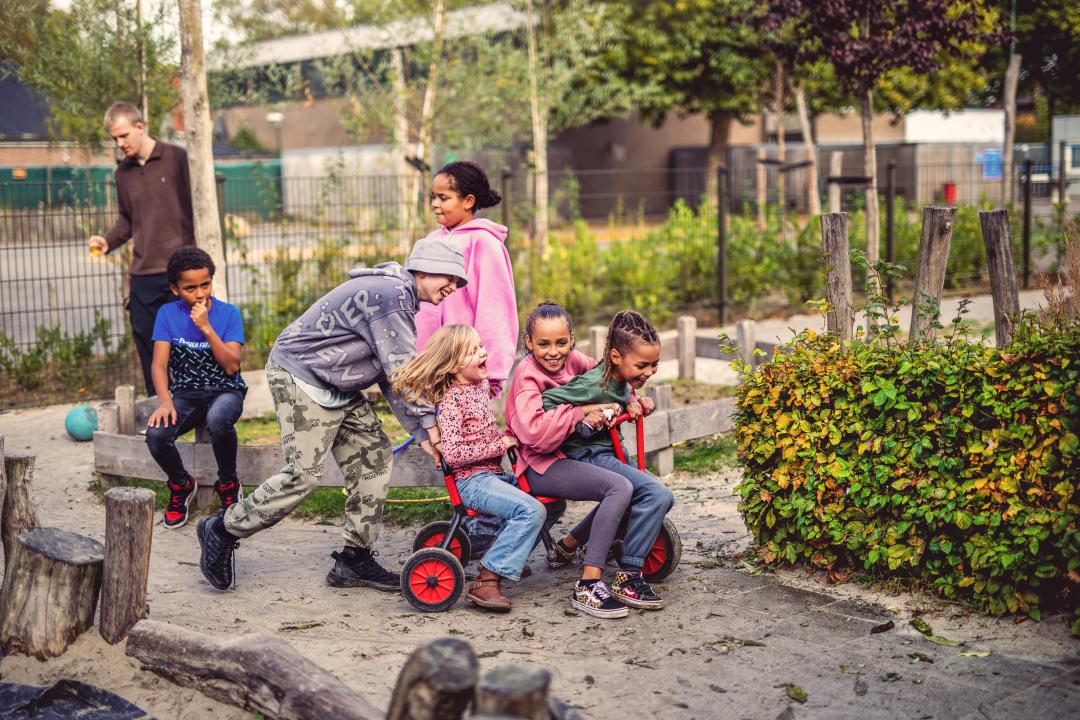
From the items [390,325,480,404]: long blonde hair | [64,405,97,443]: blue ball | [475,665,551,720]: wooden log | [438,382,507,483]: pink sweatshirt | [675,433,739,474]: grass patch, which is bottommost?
[675,433,739,474]: grass patch

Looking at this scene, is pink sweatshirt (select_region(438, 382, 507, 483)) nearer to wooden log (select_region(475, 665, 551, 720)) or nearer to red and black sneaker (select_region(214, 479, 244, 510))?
red and black sneaker (select_region(214, 479, 244, 510))

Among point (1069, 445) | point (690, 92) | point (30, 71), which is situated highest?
point (690, 92)

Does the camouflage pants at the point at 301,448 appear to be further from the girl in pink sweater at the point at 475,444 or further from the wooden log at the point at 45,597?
the wooden log at the point at 45,597

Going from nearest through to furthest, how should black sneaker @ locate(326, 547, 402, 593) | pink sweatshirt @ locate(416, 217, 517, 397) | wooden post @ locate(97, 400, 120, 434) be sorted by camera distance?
black sneaker @ locate(326, 547, 402, 593)
pink sweatshirt @ locate(416, 217, 517, 397)
wooden post @ locate(97, 400, 120, 434)

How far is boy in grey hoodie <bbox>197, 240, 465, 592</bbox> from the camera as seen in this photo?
4.81m

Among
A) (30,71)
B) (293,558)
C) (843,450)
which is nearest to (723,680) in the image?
(843,450)

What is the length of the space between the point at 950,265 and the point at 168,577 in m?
12.1

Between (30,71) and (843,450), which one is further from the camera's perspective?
(30,71)

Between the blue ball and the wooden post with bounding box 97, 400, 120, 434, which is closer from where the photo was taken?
the wooden post with bounding box 97, 400, 120, 434

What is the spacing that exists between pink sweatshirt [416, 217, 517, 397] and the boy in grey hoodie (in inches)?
16.3

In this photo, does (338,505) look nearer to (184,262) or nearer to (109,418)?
(109,418)

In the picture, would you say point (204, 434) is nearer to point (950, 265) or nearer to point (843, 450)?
point (843, 450)

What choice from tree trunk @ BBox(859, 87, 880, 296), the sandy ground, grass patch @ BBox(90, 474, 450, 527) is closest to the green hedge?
the sandy ground

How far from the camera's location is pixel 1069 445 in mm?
4262
